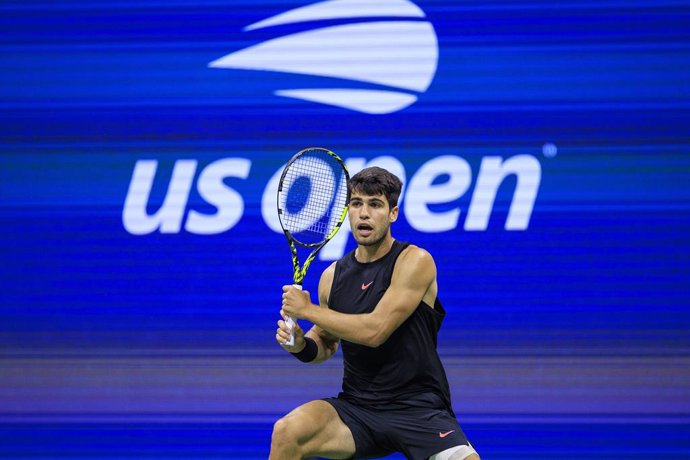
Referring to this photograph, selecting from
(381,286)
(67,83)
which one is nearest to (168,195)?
(67,83)

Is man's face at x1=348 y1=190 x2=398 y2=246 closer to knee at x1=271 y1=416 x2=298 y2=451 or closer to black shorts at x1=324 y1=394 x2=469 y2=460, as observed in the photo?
black shorts at x1=324 y1=394 x2=469 y2=460

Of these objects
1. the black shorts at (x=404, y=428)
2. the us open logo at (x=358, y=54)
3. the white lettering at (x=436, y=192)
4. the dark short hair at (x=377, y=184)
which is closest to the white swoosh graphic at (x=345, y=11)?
the us open logo at (x=358, y=54)

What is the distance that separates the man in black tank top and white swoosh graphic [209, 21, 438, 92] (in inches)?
62.0

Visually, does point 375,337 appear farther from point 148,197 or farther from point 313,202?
point 148,197

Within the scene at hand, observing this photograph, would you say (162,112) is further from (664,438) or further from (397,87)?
(664,438)

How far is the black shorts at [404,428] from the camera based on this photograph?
145 inches

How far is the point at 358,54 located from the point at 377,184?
1.71 m

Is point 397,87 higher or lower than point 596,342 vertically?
higher

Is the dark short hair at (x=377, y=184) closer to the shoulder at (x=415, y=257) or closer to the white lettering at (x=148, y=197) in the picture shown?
the shoulder at (x=415, y=257)

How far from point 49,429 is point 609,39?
3712 millimetres

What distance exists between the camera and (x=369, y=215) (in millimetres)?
3729

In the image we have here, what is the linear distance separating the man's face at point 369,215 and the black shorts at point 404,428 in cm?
66

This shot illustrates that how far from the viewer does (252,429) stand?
17.2ft

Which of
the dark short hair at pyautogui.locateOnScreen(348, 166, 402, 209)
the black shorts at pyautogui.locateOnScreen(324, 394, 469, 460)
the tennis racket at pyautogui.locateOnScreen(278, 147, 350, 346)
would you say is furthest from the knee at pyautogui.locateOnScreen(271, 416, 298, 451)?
the dark short hair at pyautogui.locateOnScreen(348, 166, 402, 209)
